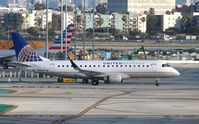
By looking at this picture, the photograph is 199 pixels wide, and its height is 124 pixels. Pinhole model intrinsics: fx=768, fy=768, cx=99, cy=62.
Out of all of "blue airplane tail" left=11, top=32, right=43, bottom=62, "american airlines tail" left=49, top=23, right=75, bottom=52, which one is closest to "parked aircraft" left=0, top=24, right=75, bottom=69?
"american airlines tail" left=49, top=23, right=75, bottom=52

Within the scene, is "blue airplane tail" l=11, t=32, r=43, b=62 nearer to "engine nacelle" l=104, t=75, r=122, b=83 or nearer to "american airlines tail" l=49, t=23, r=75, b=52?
"engine nacelle" l=104, t=75, r=122, b=83

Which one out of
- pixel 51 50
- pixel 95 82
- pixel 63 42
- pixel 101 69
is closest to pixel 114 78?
pixel 101 69

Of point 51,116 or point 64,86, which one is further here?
point 64,86

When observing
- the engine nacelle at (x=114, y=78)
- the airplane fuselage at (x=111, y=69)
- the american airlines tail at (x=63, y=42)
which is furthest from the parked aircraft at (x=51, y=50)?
the engine nacelle at (x=114, y=78)

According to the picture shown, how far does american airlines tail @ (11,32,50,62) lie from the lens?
8094 cm

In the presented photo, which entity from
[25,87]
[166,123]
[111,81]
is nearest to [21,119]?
[166,123]

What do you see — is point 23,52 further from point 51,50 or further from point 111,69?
point 51,50

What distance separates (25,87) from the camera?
73.1 metres

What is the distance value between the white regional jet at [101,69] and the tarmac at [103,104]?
5.37 feet

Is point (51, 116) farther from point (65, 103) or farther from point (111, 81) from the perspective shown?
point (111, 81)

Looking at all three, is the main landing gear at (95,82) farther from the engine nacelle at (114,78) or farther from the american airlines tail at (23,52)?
the american airlines tail at (23,52)

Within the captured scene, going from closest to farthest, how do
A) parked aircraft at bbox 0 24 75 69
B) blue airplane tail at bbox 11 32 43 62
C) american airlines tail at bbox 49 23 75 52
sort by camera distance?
blue airplane tail at bbox 11 32 43 62 → parked aircraft at bbox 0 24 75 69 → american airlines tail at bbox 49 23 75 52

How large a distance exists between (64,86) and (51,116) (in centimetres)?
2930

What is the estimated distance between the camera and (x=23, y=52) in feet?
268
